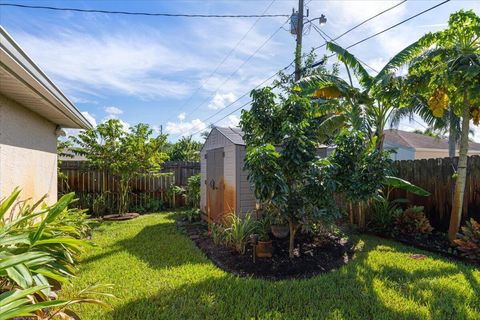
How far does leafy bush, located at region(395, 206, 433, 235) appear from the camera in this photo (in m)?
6.22

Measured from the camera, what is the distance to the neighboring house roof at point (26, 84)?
7.50ft

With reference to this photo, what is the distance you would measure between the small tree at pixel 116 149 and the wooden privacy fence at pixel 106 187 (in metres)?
0.66

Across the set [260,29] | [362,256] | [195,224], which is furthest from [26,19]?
[362,256]

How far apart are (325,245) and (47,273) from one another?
462 centimetres

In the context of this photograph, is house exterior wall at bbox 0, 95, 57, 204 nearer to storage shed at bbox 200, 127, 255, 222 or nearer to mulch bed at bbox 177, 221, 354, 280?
mulch bed at bbox 177, 221, 354, 280

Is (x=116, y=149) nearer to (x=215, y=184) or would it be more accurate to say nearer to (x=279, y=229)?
(x=215, y=184)

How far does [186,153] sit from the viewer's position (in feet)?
65.5

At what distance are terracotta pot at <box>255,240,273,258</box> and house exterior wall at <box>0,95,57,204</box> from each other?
385cm

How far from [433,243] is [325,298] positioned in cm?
376

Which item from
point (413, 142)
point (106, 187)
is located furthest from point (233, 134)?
point (413, 142)

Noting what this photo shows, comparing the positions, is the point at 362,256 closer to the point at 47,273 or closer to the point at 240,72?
the point at 47,273

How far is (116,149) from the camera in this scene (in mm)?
9172

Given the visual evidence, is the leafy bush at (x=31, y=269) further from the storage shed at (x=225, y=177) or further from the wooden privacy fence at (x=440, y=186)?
the wooden privacy fence at (x=440, y=186)

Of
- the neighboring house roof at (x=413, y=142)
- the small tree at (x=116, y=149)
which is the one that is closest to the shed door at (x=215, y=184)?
the small tree at (x=116, y=149)
